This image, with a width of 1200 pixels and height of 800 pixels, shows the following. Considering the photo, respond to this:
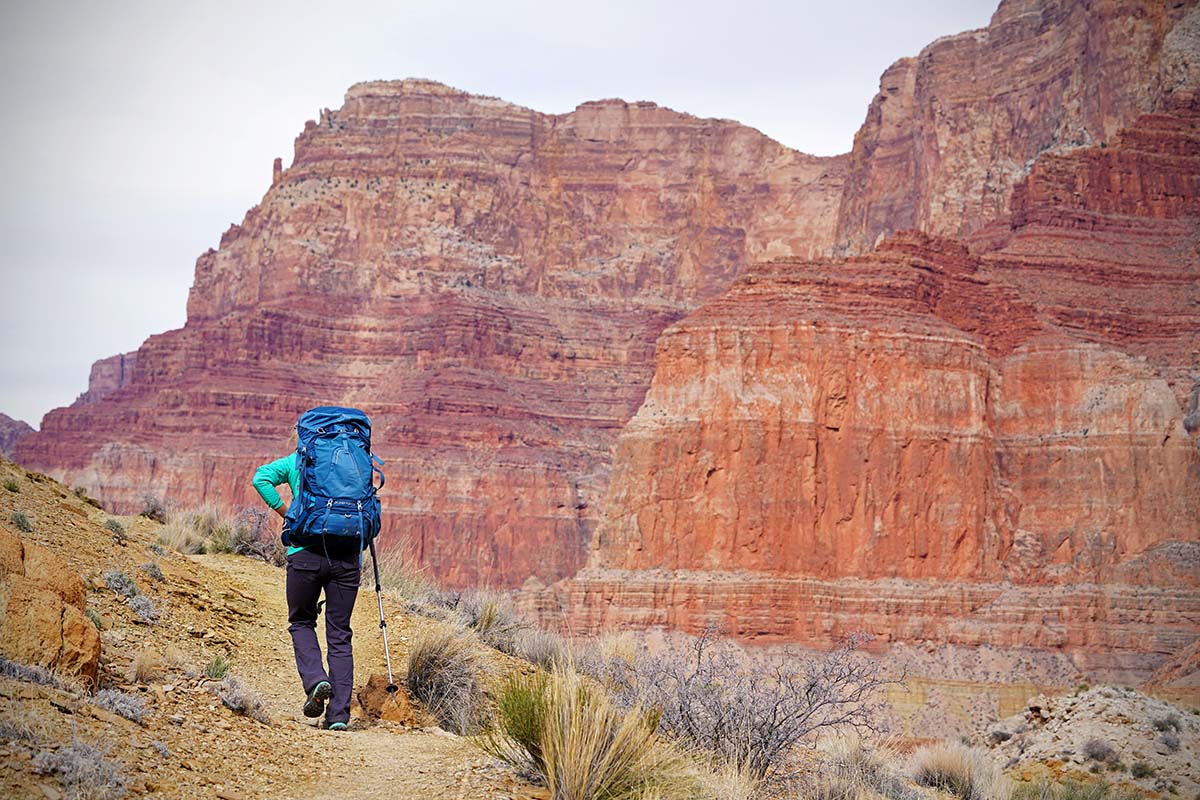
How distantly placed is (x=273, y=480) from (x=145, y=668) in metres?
1.67

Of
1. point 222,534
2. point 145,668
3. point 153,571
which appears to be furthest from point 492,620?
point 145,668

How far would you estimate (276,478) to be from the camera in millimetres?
10203

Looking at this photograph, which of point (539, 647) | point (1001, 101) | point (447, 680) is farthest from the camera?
point (1001, 101)

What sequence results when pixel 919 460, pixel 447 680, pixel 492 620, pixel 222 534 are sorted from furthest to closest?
pixel 919 460 → pixel 222 534 → pixel 492 620 → pixel 447 680

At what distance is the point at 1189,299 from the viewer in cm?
6669

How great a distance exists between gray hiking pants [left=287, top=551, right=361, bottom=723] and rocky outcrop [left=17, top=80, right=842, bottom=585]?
8987cm

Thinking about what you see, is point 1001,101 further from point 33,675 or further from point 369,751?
point 33,675

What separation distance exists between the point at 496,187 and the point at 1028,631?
87.5 metres

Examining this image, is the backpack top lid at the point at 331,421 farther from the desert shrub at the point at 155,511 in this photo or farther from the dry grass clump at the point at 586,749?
the desert shrub at the point at 155,511

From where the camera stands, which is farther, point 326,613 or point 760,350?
point 760,350

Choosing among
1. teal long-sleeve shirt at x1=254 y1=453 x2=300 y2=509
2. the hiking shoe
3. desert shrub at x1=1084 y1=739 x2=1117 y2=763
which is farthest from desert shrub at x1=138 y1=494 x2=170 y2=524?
desert shrub at x1=1084 y1=739 x2=1117 y2=763

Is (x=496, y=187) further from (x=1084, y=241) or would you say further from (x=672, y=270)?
(x=1084, y=241)

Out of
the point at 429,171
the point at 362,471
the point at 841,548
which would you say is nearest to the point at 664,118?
the point at 429,171

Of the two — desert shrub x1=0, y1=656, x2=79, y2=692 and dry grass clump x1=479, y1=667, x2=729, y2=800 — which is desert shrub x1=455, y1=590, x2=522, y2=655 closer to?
dry grass clump x1=479, y1=667, x2=729, y2=800
